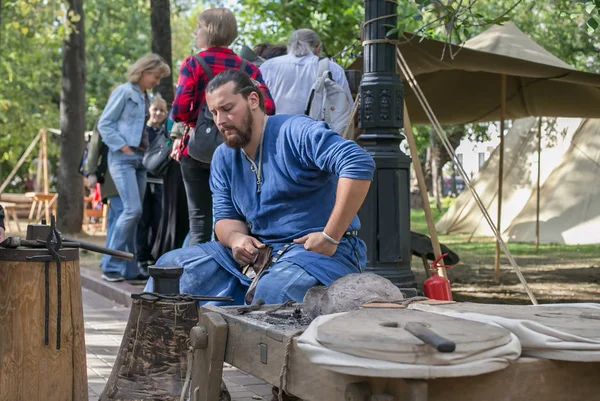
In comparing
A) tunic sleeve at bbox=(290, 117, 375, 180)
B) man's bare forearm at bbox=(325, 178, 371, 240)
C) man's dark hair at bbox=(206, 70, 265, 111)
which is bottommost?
man's bare forearm at bbox=(325, 178, 371, 240)

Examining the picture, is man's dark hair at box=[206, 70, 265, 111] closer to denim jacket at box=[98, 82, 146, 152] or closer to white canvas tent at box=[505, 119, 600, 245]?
denim jacket at box=[98, 82, 146, 152]

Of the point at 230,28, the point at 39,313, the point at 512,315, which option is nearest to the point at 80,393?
the point at 39,313

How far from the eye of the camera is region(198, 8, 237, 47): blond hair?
6270mm

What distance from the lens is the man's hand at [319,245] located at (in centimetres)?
380

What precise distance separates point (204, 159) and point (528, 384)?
394 cm

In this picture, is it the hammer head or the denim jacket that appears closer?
the hammer head

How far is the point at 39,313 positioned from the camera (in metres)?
3.82

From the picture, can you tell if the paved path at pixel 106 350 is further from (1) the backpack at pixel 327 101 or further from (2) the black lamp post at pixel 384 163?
(1) the backpack at pixel 327 101

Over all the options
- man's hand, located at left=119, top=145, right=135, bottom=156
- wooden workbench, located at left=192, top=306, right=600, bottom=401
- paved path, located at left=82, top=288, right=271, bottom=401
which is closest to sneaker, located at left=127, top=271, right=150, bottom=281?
paved path, located at left=82, top=288, right=271, bottom=401

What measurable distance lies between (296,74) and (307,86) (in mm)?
124

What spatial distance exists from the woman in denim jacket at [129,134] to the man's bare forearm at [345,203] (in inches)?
195

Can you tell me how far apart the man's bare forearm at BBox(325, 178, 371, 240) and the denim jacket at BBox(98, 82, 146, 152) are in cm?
496

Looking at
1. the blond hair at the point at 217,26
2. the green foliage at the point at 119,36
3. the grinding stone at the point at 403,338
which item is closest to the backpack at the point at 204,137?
the blond hair at the point at 217,26

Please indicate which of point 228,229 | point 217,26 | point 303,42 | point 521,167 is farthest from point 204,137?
point 521,167
